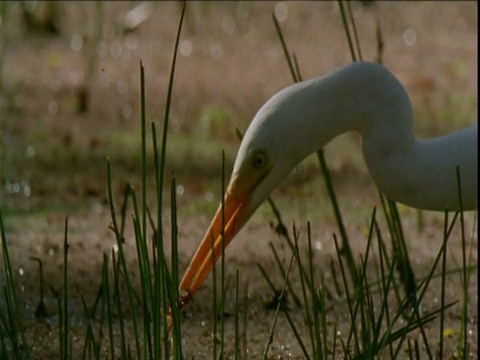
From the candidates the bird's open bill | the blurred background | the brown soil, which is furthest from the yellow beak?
the blurred background

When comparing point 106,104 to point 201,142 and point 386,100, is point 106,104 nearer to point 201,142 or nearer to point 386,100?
point 201,142

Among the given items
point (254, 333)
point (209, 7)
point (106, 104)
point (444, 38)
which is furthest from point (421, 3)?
point (254, 333)

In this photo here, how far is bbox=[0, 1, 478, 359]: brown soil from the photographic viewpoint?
3244 mm

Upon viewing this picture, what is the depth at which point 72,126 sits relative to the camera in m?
4.82

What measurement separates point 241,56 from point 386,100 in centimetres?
326

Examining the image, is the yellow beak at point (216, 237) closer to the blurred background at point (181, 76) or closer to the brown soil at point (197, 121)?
the brown soil at point (197, 121)

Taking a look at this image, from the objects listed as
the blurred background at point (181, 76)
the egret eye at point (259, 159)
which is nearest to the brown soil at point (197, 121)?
the blurred background at point (181, 76)

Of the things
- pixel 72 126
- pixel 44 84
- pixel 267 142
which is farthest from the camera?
pixel 44 84

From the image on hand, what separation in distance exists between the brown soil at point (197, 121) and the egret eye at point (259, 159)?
11.8 inches

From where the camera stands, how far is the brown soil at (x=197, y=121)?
10.6 feet

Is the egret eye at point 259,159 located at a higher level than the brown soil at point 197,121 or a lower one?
lower

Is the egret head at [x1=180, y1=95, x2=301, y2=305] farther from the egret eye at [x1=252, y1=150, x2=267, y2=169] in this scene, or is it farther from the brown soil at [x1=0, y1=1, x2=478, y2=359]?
the brown soil at [x1=0, y1=1, x2=478, y2=359]

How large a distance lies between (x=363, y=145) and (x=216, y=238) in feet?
1.02

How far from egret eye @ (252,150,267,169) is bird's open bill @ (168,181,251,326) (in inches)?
2.9
